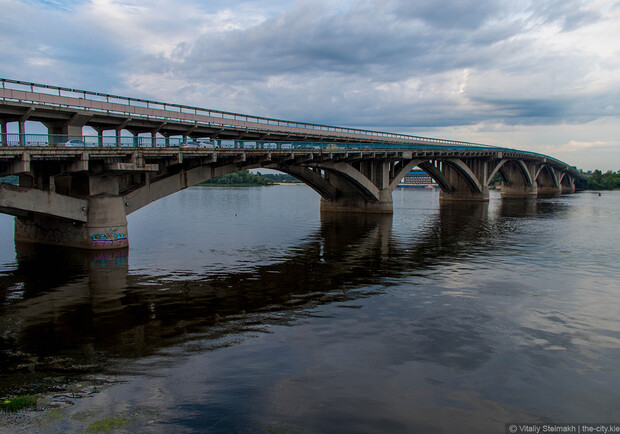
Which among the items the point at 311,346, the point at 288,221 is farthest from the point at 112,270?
the point at 288,221

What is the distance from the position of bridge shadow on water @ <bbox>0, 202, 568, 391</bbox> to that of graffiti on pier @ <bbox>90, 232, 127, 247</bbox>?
58.9 inches

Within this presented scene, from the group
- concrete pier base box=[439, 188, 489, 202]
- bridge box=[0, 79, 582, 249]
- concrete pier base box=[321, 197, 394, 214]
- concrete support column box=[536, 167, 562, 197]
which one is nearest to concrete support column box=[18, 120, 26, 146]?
bridge box=[0, 79, 582, 249]

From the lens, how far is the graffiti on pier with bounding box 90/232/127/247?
3359 cm

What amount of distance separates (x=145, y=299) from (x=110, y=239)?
→ 14754mm

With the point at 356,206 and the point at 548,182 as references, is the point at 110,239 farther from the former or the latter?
the point at 548,182

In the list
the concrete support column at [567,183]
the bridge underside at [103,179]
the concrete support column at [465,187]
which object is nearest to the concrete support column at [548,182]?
the concrete support column at [567,183]

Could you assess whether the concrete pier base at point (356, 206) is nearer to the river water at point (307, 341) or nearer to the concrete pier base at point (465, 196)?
the river water at point (307, 341)

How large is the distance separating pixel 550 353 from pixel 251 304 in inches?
467

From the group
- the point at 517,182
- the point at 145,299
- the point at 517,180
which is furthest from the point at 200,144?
the point at 517,180

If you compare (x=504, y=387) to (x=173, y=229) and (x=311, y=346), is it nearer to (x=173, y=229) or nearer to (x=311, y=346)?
(x=311, y=346)

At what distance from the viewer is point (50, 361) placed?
1398cm

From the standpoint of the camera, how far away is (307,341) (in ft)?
52.3

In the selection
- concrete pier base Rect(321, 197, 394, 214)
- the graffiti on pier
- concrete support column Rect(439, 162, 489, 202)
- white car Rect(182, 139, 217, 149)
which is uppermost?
white car Rect(182, 139, 217, 149)

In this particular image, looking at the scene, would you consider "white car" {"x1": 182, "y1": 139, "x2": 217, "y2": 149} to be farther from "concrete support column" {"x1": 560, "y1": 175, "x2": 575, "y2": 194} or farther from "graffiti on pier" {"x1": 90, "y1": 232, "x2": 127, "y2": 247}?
"concrete support column" {"x1": 560, "y1": 175, "x2": 575, "y2": 194}
